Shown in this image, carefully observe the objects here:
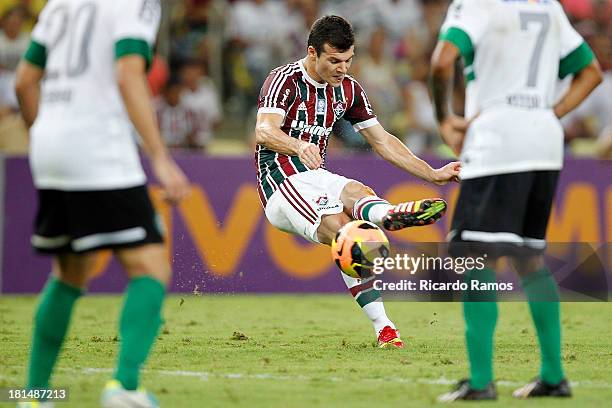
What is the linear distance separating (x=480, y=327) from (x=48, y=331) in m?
2.23

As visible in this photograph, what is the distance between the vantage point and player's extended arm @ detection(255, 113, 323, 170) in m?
7.84

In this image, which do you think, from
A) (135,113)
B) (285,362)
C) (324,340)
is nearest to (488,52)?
(135,113)

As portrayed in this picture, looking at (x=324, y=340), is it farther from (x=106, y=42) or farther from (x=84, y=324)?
(x=106, y=42)

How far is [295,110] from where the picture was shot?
29.1 feet

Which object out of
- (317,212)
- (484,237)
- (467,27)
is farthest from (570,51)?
(317,212)

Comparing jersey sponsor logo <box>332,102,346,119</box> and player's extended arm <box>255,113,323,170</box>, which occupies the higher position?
jersey sponsor logo <box>332,102,346,119</box>

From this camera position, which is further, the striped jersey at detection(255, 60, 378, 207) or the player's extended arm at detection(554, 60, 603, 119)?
the striped jersey at detection(255, 60, 378, 207)

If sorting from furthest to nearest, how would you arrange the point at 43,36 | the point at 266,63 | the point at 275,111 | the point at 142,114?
the point at 266,63
the point at 275,111
the point at 43,36
the point at 142,114

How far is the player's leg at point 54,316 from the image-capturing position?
600cm

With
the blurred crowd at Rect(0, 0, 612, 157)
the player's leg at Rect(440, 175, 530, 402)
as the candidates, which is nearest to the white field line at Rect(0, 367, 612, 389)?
the player's leg at Rect(440, 175, 530, 402)

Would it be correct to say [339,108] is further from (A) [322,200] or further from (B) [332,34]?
(A) [322,200]

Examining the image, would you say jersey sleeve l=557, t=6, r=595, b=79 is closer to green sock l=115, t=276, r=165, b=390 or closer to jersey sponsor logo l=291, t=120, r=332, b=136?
green sock l=115, t=276, r=165, b=390

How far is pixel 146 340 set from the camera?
19.1ft

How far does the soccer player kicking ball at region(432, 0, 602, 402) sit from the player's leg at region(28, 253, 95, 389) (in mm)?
1982
